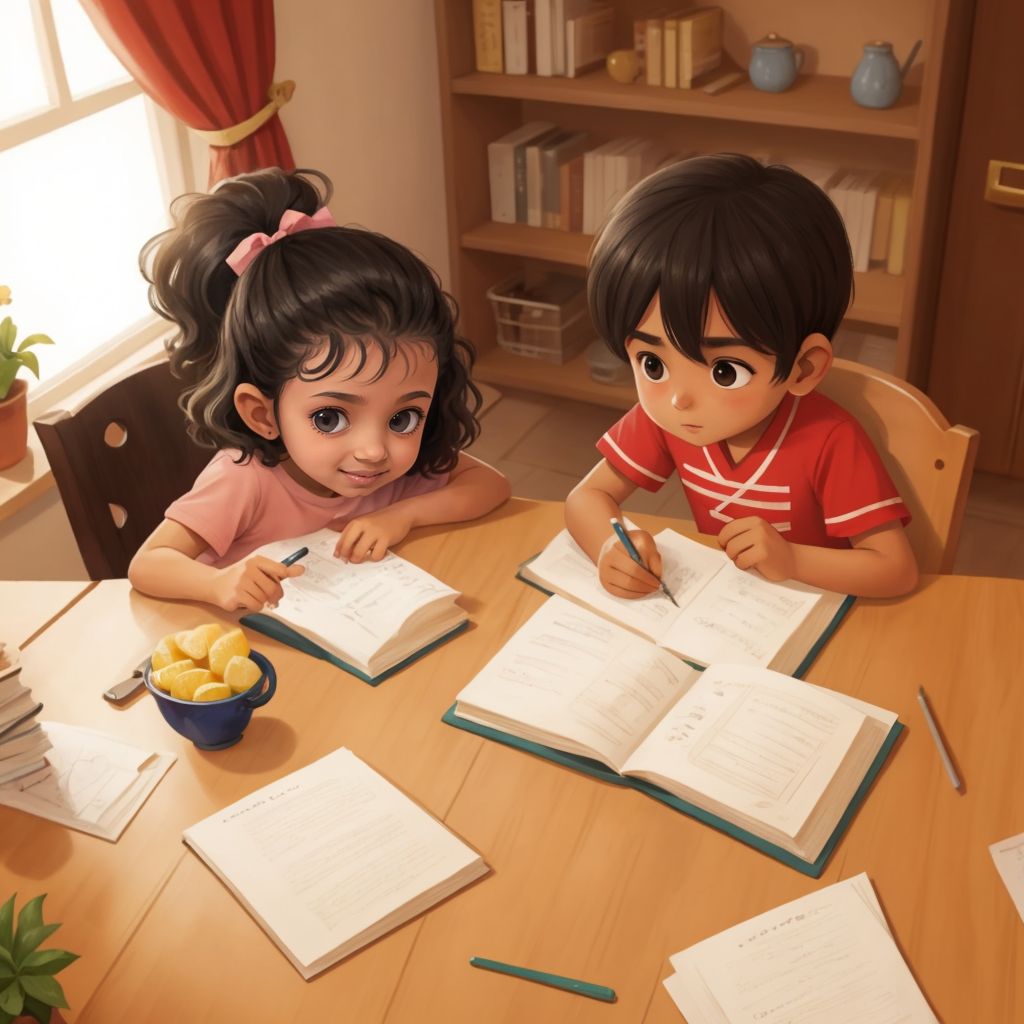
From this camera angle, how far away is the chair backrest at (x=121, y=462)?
5.50 ft

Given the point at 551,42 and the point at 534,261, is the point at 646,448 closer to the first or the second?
the point at 551,42

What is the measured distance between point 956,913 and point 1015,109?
87.6 inches

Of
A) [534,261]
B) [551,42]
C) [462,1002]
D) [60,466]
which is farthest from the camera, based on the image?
[534,261]

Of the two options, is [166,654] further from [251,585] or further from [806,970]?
[806,970]

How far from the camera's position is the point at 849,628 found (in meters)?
1.45

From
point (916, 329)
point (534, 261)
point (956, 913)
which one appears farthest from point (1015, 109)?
point (956, 913)

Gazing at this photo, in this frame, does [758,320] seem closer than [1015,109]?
Yes

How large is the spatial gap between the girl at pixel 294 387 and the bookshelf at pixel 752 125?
158 cm

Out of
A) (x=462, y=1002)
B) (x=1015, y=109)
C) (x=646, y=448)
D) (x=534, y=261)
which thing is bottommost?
(x=534, y=261)

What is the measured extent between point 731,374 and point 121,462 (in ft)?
3.03

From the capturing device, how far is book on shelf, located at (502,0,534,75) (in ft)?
10.3

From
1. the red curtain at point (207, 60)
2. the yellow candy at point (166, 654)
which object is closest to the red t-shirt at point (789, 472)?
the yellow candy at point (166, 654)

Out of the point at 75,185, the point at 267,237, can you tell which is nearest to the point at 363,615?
the point at 267,237

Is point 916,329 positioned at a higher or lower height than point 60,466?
lower
